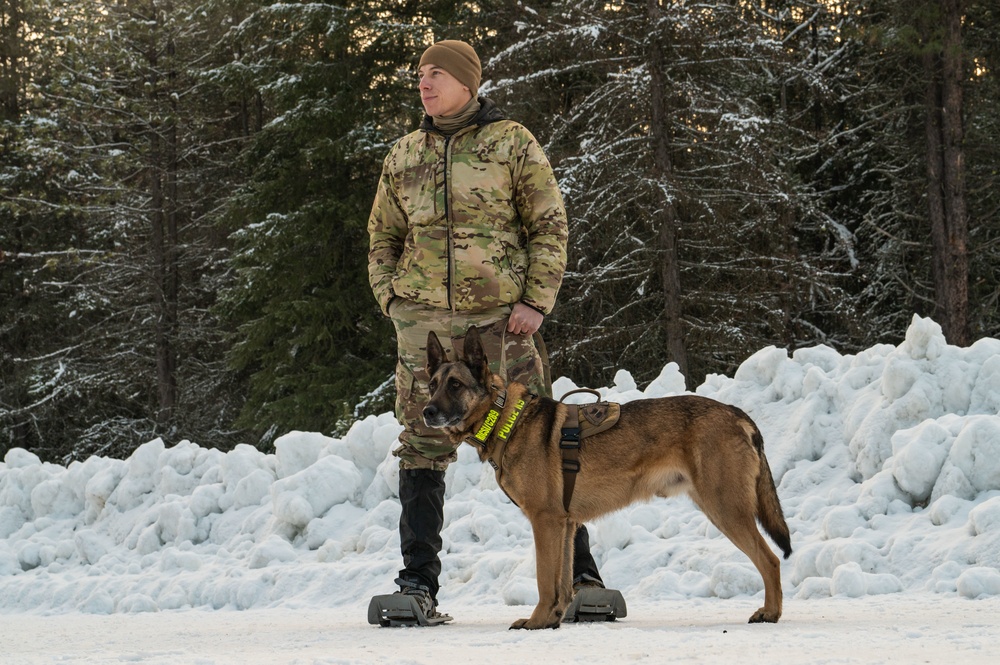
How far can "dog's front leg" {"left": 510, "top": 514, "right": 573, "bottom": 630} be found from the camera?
4625 millimetres

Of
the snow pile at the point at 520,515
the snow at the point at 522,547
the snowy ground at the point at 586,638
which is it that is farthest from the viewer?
the snow pile at the point at 520,515

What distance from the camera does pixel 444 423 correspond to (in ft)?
15.7

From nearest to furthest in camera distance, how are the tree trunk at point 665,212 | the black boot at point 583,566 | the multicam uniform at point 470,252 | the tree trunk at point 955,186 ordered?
the multicam uniform at point 470,252, the black boot at point 583,566, the tree trunk at point 665,212, the tree trunk at point 955,186

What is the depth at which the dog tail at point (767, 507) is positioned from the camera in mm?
4719

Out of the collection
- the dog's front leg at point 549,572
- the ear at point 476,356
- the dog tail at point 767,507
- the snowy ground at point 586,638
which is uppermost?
the ear at point 476,356

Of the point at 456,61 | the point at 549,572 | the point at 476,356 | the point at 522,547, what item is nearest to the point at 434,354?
the point at 476,356

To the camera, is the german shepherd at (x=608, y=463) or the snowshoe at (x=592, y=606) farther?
the snowshoe at (x=592, y=606)

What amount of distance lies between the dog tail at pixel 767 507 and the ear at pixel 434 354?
1418 mm

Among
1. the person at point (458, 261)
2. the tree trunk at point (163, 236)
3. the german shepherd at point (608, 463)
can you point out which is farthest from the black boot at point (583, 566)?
the tree trunk at point (163, 236)

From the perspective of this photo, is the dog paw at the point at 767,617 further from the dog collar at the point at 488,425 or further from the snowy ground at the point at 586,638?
the dog collar at the point at 488,425

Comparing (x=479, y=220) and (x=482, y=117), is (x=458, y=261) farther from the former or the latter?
(x=482, y=117)

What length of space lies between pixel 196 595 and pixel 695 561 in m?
3.25

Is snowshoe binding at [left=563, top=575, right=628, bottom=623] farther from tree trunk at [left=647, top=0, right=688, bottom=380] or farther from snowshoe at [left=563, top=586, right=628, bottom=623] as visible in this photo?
tree trunk at [left=647, top=0, right=688, bottom=380]

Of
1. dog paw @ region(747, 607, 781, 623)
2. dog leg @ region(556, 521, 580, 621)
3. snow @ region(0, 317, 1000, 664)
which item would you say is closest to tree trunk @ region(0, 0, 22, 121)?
snow @ region(0, 317, 1000, 664)
